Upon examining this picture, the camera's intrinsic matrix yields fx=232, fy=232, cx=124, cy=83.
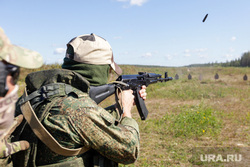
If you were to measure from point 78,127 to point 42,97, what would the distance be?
31cm

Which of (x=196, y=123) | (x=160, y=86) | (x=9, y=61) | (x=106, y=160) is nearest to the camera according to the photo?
(x=9, y=61)

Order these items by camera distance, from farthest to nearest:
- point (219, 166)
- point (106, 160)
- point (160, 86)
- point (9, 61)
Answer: point (160, 86) → point (219, 166) → point (106, 160) → point (9, 61)

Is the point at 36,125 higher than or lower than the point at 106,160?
higher

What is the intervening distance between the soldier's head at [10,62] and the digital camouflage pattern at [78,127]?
598 millimetres

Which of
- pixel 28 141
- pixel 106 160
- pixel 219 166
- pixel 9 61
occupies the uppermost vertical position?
pixel 9 61

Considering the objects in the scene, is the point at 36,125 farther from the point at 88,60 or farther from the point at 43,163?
the point at 88,60

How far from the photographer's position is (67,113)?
149cm

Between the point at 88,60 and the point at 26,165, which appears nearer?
the point at 26,165

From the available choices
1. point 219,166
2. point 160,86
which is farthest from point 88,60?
point 160,86

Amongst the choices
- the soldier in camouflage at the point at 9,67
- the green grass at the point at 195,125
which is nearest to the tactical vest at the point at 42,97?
the soldier in camouflage at the point at 9,67

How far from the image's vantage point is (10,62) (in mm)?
886

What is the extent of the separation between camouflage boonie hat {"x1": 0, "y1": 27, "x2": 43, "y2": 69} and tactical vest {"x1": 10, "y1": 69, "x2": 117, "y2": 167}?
578 mm

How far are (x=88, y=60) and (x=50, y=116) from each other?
58 cm

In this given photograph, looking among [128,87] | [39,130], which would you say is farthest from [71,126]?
[128,87]
